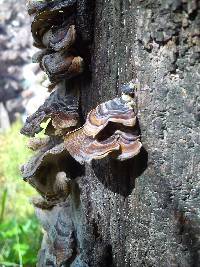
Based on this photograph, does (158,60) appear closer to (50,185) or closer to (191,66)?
(191,66)

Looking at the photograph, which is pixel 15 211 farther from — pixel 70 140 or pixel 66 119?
pixel 70 140

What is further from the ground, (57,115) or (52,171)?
(57,115)

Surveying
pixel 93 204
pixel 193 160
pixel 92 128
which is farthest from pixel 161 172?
pixel 93 204

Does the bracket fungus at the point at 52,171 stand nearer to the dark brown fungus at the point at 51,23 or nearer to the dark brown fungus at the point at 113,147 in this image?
the dark brown fungus at the point at 113,147

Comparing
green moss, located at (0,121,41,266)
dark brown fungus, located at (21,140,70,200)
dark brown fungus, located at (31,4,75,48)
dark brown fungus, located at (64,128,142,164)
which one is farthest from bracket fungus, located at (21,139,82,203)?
green moss, located at (0,121,41,266)

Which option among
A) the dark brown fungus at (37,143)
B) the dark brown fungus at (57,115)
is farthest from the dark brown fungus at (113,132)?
the dark brown fungus at (37,143)

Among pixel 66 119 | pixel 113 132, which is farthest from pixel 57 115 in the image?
pixel 113 132

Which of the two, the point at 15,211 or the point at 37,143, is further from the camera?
the point at 15,211

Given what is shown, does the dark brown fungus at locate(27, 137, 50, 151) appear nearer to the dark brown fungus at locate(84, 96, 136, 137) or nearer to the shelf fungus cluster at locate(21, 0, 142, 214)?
the shelf fungus cluster at locate(21, 0, 142, 214)
